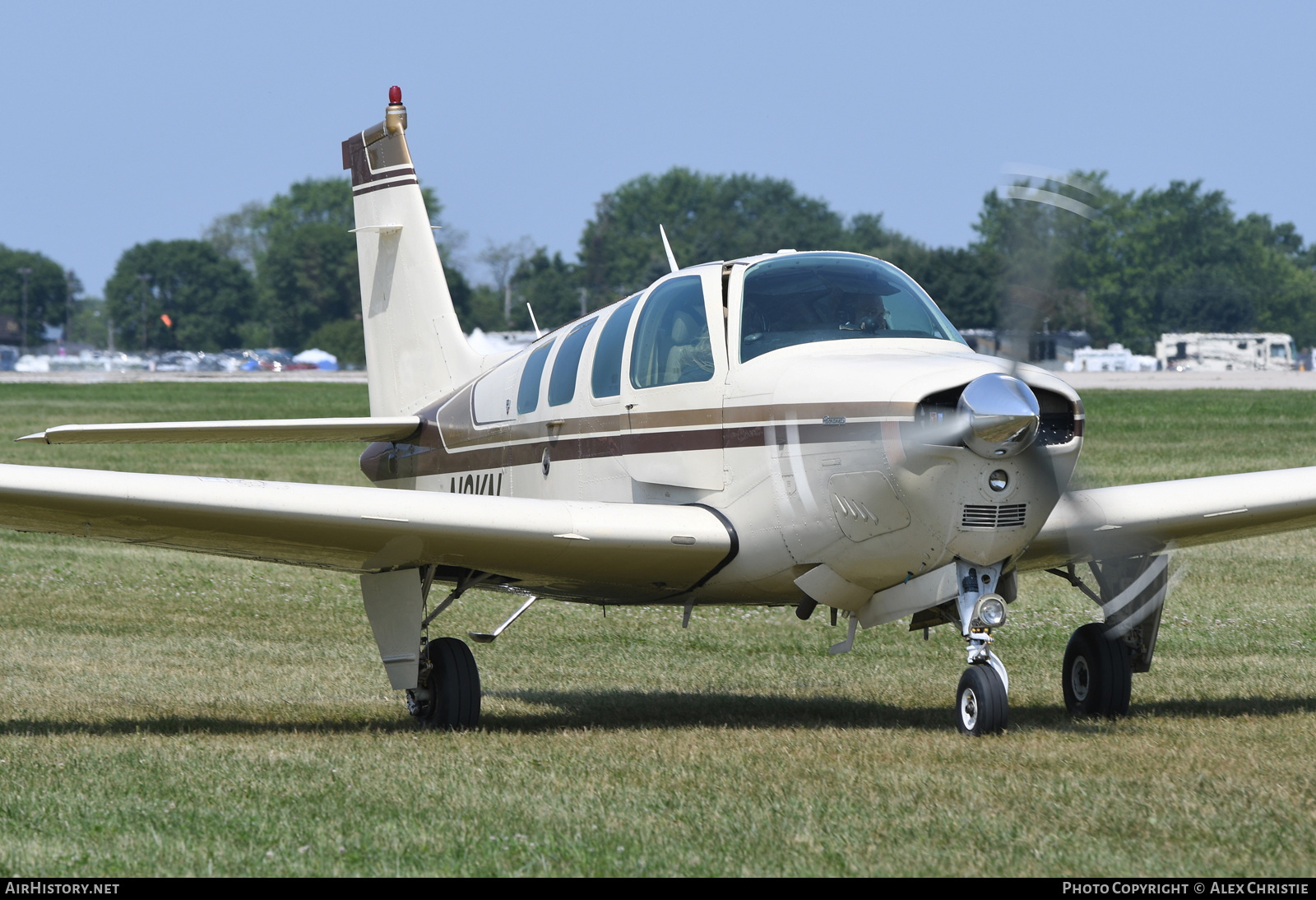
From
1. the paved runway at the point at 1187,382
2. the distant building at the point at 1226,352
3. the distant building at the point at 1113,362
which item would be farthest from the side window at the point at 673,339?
the distant building at the point at 1226,352

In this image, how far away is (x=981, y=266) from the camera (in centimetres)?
761

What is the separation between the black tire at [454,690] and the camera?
860 centimetres

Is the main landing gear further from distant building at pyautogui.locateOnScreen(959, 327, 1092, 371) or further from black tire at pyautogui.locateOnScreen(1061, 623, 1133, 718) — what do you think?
black tire at pyautogui.locateOnScreen(1061, 623, 1133, 718)

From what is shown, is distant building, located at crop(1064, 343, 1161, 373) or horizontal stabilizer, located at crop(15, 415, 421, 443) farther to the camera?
distant building, located at crop(1064, 343, 1161, 373)

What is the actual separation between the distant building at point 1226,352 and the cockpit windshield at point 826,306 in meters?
94.4

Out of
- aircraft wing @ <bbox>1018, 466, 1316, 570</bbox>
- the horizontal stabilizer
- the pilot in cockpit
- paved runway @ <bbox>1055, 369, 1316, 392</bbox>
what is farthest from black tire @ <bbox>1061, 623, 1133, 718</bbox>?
paved runway @ <bbox>1055, 369, 1316, 392</bbox>

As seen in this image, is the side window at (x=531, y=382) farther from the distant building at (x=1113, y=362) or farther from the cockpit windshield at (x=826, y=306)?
the distant building at (x=1113, y=362)

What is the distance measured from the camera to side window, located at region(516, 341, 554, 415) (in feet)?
31.1

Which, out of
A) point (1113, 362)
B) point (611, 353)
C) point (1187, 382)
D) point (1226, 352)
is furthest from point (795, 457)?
point (1226, 352)

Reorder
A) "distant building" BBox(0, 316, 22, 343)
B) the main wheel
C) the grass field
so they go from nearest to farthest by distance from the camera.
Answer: the grass field < the main wheel < "distant building" BBox(0, 316, 22, 343)

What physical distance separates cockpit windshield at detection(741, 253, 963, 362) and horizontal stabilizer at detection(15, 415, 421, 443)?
3.68m

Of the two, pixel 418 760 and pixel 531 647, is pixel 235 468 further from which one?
pixel 418 760

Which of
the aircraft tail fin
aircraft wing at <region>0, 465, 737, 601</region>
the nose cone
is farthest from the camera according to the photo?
the aircraft tail fin
